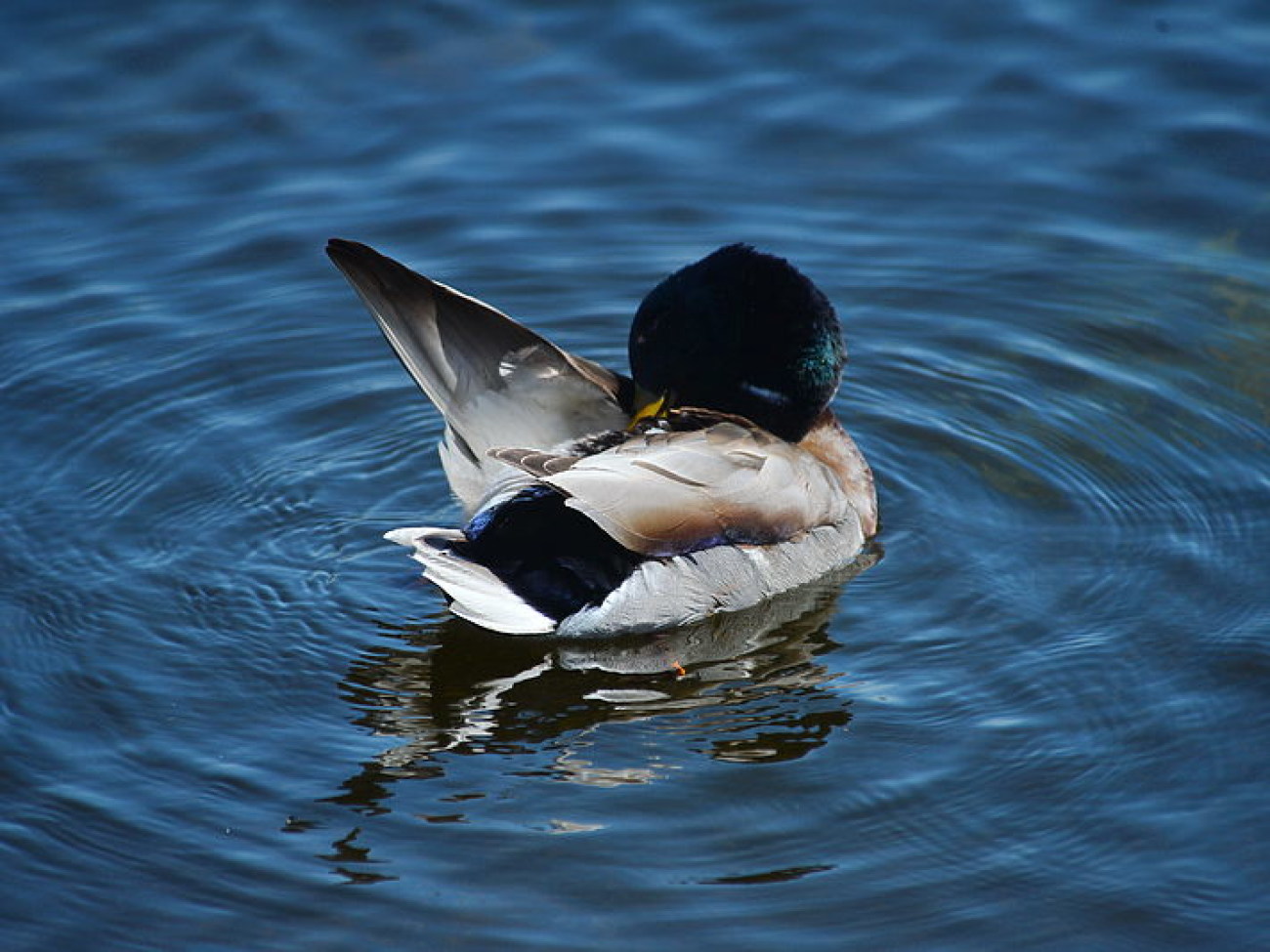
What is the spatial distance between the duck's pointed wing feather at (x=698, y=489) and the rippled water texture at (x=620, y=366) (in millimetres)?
387

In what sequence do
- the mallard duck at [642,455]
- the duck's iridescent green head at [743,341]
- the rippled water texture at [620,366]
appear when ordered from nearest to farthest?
the rippled water texture at [620,366]
the mallard duck at [642,455]
the duck's iridescent green head at [743,341]

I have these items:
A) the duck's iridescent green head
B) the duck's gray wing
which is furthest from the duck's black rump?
the duck's iridescent green head

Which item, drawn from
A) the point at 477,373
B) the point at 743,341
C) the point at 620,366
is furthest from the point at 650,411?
the point at 620,366

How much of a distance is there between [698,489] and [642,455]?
259 mm

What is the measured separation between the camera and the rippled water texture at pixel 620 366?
583cm

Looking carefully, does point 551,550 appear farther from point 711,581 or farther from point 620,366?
point 620,366

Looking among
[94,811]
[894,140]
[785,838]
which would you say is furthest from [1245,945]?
[894,140]

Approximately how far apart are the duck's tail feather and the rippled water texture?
0.88ft

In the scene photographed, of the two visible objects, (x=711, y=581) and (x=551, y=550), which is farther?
(x=711, y=581)

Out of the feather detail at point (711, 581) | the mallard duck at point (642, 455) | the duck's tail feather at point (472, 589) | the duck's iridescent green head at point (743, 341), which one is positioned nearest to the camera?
the duck's tail feather at point (472, 589)

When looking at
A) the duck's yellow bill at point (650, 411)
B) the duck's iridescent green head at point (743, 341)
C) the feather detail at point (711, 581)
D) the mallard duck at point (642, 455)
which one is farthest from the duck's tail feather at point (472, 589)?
the duck's iridescent green head at point (743, 341)

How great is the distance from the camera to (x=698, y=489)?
7.16 m

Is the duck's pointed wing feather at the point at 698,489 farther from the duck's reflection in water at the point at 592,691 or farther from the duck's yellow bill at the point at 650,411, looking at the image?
the duck's reflection in water at the point at 592,691

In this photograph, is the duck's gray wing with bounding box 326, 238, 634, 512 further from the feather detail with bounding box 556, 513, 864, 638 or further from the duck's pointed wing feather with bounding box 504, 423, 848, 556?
the feather detail with bounding box 556, 513, 864, 638
